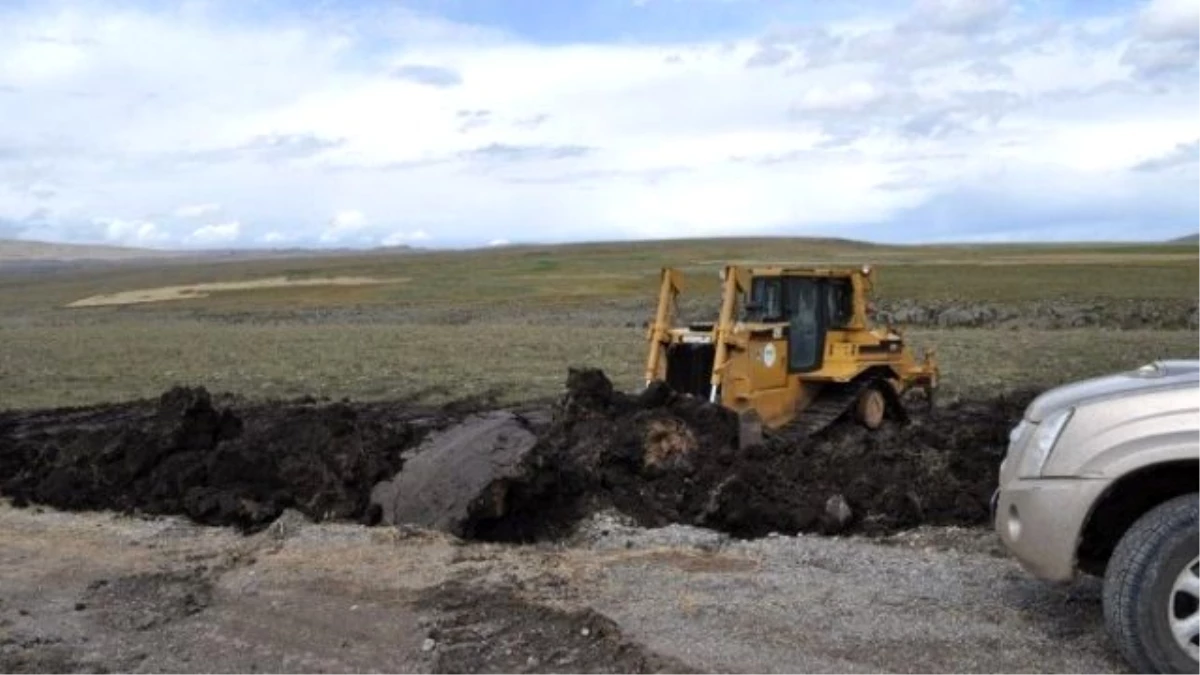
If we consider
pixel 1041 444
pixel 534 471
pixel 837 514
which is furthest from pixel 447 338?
pixel 1041 444

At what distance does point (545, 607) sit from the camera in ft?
25.8

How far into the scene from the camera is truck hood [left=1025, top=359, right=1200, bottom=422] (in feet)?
21.0

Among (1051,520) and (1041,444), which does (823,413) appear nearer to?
(1041,444)

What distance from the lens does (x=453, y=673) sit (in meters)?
6.74

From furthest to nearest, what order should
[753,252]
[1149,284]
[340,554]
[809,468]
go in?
1. [753,252]
2. [1149,284]
3. [809,468]
4. [340,554]

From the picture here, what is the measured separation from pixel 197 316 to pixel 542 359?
4326cm

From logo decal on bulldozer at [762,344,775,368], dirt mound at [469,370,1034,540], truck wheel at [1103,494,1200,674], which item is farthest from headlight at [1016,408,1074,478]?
logo decal on bulldozer at [762,344,775,368]

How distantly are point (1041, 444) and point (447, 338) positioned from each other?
35.9 metres

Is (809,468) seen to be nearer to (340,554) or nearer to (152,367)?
(340,554)

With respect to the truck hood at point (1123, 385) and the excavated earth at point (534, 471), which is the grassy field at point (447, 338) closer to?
the excavated earth at point (534, 471)

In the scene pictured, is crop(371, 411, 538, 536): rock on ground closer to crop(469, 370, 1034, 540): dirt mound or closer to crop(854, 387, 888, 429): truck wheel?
crop(469, 370, 1034, 540): dirt mound

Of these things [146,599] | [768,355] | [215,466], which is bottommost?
[146,599]

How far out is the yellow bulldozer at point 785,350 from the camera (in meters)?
15.0

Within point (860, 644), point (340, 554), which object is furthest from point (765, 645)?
point (340, 554)
